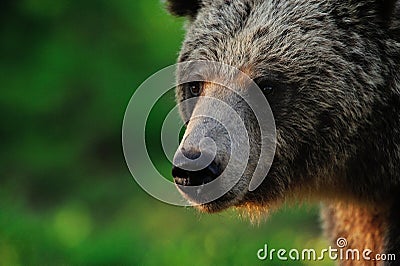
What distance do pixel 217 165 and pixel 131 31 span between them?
718cm

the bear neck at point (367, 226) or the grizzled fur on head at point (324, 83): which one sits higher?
the grizzled fur on head at point (324, 83)

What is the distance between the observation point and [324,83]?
459 centimetres

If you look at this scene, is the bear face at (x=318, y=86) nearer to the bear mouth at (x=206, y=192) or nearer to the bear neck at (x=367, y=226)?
the bear mouth at (x=206, y=192)

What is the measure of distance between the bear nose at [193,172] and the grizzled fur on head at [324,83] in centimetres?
24

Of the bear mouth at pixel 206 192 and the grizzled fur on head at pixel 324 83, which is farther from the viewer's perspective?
the grizzled fur on head at pixel 324 83

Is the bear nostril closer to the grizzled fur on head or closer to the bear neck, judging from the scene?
the grizzled fur on head

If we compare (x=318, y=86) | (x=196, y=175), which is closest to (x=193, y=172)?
(x=196, y=175)

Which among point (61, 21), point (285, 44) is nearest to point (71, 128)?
point (61, 21)

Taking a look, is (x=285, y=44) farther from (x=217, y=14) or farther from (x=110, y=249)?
(x=110, y=249)

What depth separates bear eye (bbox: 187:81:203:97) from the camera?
472cm

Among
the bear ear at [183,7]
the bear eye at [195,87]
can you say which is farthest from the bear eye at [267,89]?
the bear ear at [183,7]

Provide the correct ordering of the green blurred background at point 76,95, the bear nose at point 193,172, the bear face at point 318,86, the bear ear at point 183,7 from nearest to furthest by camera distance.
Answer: the bear nose at point 193,172 < the bear face at point 318,86 < the bear ear at point 183,7 < the green blurred background at point 76,95

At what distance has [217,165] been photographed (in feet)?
14.1

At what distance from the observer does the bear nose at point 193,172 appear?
4188 millimetres
